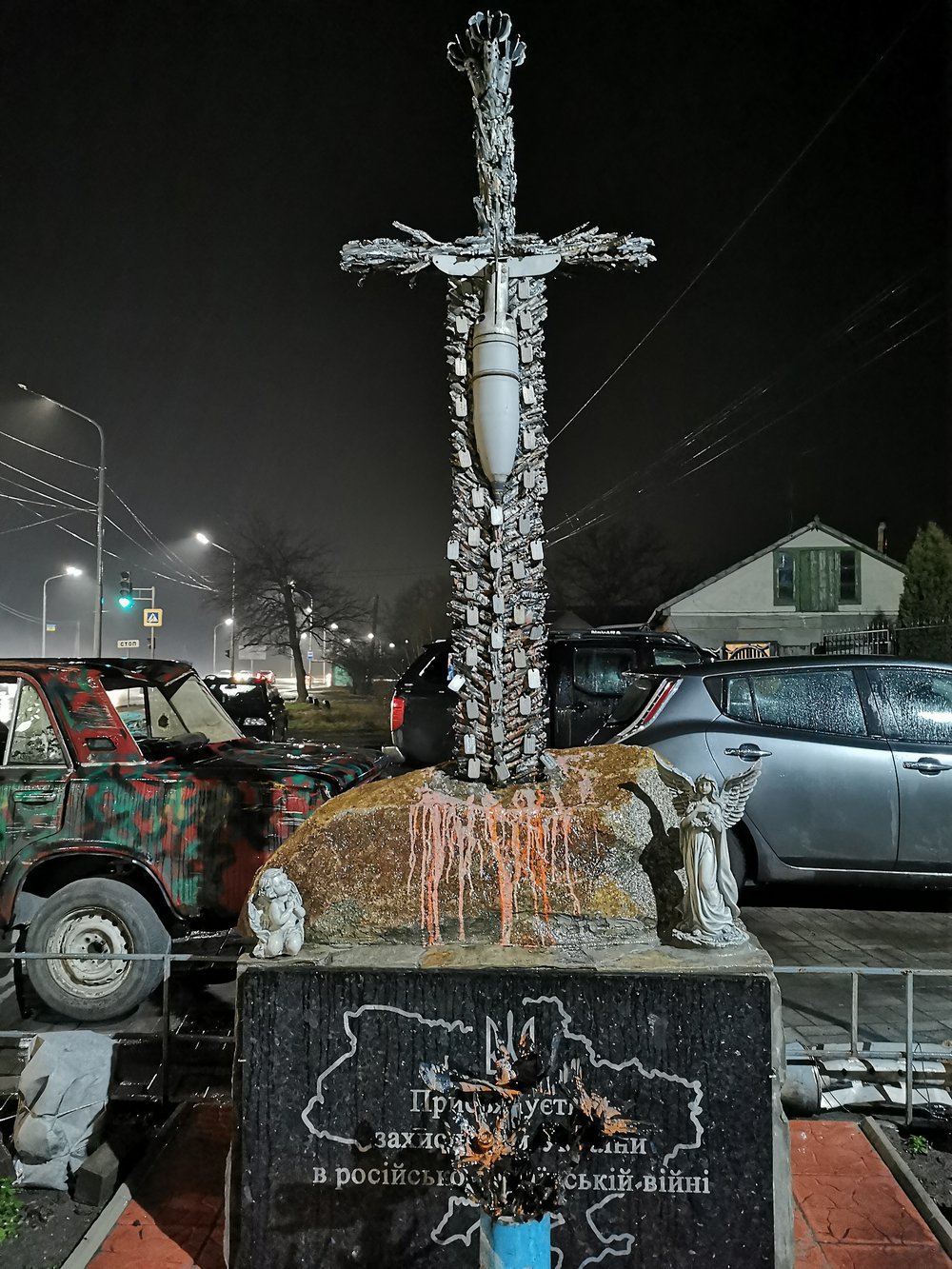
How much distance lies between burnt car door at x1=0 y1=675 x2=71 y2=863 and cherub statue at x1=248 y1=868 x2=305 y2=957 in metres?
2.57

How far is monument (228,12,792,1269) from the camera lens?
107 inches

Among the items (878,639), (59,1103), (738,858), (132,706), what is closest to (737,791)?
(738,858)

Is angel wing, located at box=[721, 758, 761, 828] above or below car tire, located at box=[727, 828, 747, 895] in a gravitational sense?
above

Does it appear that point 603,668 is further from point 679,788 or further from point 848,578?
point 848,578

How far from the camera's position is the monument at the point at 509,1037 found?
2.71 m

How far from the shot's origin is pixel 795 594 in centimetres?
3036

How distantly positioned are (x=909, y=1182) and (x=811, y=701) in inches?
124

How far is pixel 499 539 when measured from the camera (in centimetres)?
349

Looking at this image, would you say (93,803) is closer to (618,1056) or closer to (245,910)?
(245,910)

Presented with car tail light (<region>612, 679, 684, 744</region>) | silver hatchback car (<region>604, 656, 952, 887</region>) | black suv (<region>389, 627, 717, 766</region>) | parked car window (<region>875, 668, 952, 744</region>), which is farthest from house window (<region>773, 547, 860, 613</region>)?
car tail light (<region>612, 679, 684, 744</region>)

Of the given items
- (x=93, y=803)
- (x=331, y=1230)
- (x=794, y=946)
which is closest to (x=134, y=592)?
(x=93, y=803)

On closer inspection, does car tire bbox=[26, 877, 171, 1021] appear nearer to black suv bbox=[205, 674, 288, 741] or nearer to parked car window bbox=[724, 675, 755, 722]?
parked car window bbox=[724, 675, 755, 722]

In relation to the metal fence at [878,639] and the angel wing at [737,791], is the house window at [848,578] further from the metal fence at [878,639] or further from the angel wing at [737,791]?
the angel wing at [737,791]

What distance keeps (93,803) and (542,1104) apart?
3351mm
